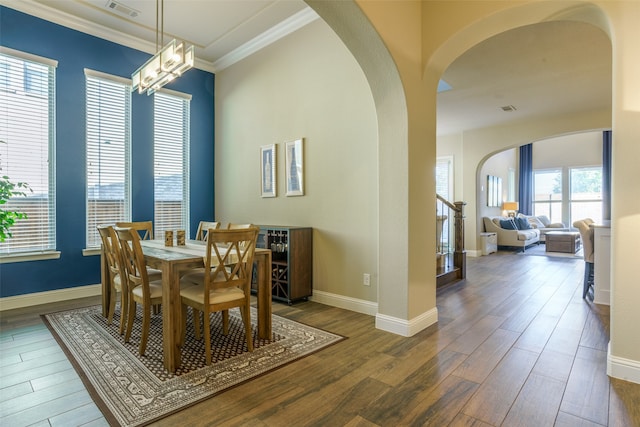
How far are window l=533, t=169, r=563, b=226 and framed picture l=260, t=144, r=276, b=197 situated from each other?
11153 millimetres

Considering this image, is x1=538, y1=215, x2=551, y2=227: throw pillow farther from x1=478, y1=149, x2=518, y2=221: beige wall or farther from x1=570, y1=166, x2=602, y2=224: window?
x1=478, y1=149, x2=518, y2=221: beige wall

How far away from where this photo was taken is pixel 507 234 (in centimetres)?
898

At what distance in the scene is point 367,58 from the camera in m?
2.88

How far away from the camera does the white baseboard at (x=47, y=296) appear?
384 cm

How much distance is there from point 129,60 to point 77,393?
4.41 m

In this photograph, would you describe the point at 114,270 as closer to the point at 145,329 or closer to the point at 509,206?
the point at 145,329

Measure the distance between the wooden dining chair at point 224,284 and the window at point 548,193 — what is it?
1253cm

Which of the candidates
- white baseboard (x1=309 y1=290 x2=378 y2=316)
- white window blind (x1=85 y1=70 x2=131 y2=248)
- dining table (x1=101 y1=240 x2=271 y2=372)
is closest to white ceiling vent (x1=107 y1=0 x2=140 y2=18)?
white window blind (x1=85 y1=70 x2=131 y2=248)

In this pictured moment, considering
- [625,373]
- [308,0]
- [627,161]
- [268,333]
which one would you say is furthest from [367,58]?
[625,373]

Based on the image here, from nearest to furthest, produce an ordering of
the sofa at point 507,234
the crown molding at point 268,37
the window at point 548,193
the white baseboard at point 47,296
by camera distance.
Answer: 1. the white baseboard at point 47,296
2. the crown molding at point 268,37
3. the sofa at point 507,234
4. the window at point 548,193

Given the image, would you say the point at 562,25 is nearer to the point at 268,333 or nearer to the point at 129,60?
the point at 268,333

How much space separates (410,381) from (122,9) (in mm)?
5079

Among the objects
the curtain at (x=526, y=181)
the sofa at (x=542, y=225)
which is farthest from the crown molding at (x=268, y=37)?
the curtain at (x=526, y=181)

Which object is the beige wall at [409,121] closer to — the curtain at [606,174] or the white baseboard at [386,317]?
the white baseboard at [386,317]
